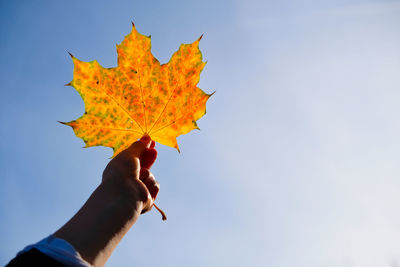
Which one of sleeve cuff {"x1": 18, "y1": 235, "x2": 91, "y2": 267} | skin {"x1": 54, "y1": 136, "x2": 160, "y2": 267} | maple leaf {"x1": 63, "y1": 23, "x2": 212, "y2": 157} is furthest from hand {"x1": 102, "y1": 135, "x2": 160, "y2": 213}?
sleeve cuff {"x1": 18, "y1": 235, "x2": 91, "y2": 267}

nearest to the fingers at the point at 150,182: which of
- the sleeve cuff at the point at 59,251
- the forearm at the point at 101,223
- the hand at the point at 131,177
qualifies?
the hand at the point at 131,177

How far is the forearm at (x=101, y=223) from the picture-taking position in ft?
4.05

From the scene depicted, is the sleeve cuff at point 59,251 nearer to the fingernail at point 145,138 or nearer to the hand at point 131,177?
the hand at point 131,177

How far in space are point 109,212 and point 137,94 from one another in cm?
128

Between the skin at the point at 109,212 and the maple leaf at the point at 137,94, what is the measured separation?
1.43 feet

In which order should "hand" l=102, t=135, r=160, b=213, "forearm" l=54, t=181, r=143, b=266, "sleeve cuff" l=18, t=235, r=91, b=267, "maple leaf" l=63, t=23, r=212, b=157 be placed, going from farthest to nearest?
"maple leaf" l=63, t=23, r=212, b=157 < "hand" l=102, t=135, r=160, b=213 < "forearm" l=54, t=181, r=143, b=266 < "sleeve cuff" l=18, t=235, r=91, b=267

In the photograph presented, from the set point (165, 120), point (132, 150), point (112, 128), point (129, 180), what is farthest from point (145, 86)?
point (129, 180)

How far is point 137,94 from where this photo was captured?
7.90 ft

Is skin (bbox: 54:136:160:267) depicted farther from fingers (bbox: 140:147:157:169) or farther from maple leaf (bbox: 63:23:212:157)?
maple leaf (bbox: 63:23:212:157)

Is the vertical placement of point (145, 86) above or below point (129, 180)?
above

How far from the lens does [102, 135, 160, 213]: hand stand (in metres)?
1.68

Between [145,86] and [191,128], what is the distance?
620 millimetres

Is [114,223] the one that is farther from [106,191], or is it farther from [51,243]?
[51,243]

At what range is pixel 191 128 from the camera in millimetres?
2367
